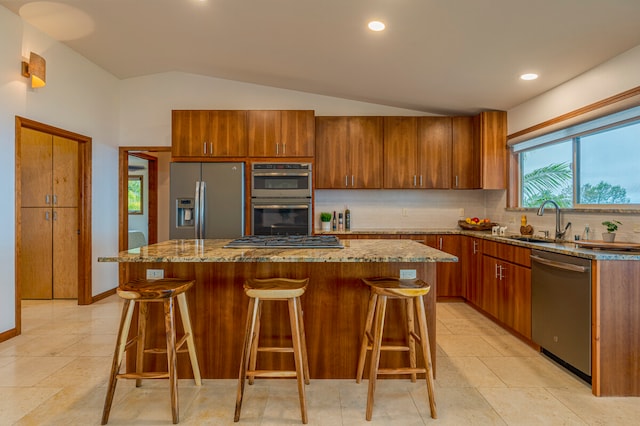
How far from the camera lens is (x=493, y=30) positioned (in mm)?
2607

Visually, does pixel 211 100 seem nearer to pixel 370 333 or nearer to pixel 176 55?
pixel 176 55

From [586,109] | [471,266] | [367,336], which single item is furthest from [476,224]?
[367,336]

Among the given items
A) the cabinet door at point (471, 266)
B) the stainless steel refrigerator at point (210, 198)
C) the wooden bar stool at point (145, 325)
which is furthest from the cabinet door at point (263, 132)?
the cabinet door at point (471, 266)

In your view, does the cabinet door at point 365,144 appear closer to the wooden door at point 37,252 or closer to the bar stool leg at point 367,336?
the bar stool leg at point 367,336

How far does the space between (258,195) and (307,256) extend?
240 centimetres

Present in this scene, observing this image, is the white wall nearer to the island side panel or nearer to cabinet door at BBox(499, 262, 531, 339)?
the island side panel

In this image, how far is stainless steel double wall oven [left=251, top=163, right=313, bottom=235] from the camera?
170 inches

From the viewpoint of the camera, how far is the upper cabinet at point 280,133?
4379 mm

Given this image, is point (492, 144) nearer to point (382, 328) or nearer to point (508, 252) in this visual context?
Answer: point (508, 252)

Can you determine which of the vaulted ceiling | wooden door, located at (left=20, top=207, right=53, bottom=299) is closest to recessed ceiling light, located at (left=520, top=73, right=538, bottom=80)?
the vaulted ceiling

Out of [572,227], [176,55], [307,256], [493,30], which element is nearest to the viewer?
[307,256]

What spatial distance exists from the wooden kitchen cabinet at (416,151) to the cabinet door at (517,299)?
1618 millimetres

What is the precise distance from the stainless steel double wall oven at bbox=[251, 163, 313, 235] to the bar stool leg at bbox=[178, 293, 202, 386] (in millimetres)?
2064

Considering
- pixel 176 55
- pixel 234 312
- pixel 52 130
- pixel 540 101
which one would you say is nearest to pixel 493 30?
pixel 540 101
